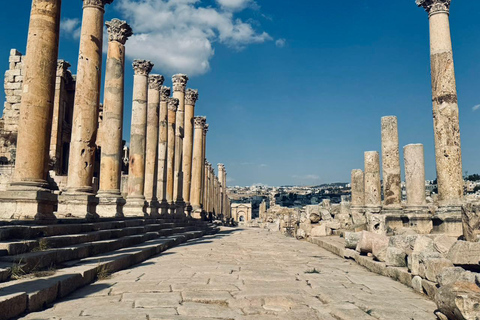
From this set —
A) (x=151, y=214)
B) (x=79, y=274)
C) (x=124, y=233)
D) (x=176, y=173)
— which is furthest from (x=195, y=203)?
(x=79, y=274)

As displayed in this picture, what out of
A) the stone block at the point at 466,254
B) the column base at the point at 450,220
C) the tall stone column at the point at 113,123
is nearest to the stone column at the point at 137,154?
the tall stone column at the point at 113,123

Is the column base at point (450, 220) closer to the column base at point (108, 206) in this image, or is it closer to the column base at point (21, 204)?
the column base at point (108, 206)

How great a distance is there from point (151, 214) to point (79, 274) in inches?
484

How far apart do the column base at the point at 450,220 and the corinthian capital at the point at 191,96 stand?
1571 cm

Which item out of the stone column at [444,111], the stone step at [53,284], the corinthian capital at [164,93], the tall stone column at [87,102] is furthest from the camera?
the corinthian capital at [164,93]

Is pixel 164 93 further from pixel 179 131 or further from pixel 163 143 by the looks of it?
pixel 179 131

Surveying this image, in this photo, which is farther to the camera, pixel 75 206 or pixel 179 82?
pixel 179 82

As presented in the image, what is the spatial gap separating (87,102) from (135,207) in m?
6.30

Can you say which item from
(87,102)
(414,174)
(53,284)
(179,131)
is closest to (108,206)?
(87,102)

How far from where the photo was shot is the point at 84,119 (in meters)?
11.2

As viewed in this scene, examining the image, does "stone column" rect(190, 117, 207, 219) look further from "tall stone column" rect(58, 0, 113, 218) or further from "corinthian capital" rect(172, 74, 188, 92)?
"tall stone column" rect(58, 0, 113, 218)

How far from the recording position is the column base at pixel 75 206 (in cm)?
1033

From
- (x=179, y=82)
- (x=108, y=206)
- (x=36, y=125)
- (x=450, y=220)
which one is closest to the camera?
(x=36, y=125)

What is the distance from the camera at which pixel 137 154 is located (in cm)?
1672
